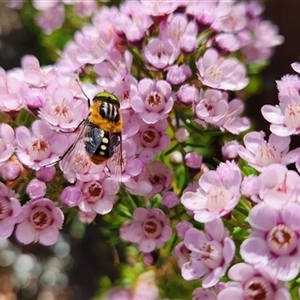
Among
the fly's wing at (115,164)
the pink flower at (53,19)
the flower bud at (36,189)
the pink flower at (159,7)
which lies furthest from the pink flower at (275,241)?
the pink flower at (53,19)

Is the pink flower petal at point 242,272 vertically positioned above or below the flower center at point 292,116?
below

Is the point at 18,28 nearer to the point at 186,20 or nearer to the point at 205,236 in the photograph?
the point at 186,20

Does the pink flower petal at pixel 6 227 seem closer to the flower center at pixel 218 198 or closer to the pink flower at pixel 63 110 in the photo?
the pink flower at pixel 63 110

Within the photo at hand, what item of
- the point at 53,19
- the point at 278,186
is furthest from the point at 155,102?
the point at 53,19

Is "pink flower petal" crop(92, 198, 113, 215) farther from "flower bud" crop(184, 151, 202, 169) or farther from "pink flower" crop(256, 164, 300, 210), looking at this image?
"pink flower" crop(256, 164, 300, 210)

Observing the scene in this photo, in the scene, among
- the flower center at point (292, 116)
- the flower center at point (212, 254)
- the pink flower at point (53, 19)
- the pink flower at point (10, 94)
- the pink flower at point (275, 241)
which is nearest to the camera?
the pink flower at point (275, 241)

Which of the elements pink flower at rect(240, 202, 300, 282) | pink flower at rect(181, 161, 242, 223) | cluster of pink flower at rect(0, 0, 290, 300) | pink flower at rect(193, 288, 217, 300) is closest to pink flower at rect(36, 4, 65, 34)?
cluster of pink flower at rect(0, 0, 290, 300)

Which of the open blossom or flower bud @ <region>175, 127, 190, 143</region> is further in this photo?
flower bud @ <region>175, 127, 190, 143</region>

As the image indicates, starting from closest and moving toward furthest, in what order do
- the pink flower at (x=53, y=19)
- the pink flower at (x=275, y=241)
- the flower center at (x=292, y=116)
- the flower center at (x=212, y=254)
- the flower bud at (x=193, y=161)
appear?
the pink flower at (x=275, y=241), the flower center at (x=212, y=254), the flower center at (x=292, y=116), the flower bud at (x=193, y=161), the pink flower at (x=53, y=19)

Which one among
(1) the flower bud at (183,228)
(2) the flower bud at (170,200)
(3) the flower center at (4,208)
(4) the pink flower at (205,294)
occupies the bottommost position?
(4) the pink flower at (205,294)
